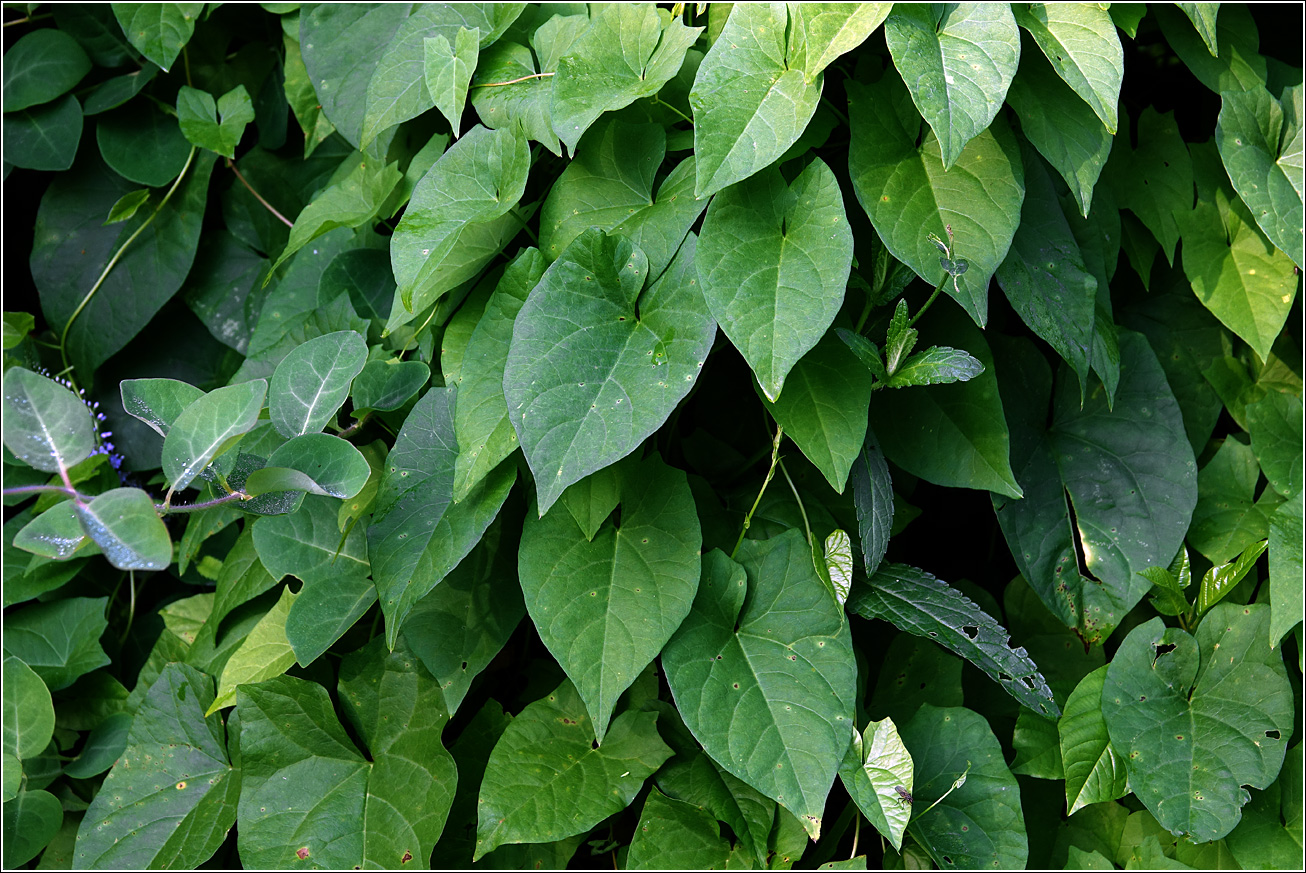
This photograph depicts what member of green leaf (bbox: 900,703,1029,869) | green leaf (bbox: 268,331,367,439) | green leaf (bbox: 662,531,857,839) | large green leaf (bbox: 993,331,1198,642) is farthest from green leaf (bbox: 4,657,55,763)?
large green leaf (bbox: 993,331,1198,642)

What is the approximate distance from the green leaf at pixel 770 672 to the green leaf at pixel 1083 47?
0.56 m

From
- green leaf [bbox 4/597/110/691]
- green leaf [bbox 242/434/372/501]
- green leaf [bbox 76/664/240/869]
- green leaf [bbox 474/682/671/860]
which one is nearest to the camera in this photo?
green leaf [bbox 242/434/372/501]

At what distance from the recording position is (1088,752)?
Result: 1037 millimetres

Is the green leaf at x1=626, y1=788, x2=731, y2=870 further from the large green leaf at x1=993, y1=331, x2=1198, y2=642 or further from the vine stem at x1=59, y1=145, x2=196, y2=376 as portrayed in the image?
the vine stem at x1=59, y1=145, x2=196, y2=376

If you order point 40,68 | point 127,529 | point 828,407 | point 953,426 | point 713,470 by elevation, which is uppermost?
point 40,68

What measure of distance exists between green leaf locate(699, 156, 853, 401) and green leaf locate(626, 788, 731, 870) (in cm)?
51

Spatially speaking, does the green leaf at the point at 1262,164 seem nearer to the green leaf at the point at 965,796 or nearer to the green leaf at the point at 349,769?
the green leaf at the point at 965,796

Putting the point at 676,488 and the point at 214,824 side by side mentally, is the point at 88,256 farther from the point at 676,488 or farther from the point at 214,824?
the point at 676,488

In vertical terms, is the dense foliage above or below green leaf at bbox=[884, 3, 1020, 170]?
below

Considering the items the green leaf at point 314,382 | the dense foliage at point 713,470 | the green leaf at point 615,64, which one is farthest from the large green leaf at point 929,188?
the green leaf at point 314,382

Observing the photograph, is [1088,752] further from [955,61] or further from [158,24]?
[158,24]

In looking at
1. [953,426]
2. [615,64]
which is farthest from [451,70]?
[953,426]

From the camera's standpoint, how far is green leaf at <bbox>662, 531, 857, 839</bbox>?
90cm

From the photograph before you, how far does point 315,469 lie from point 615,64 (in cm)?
55
